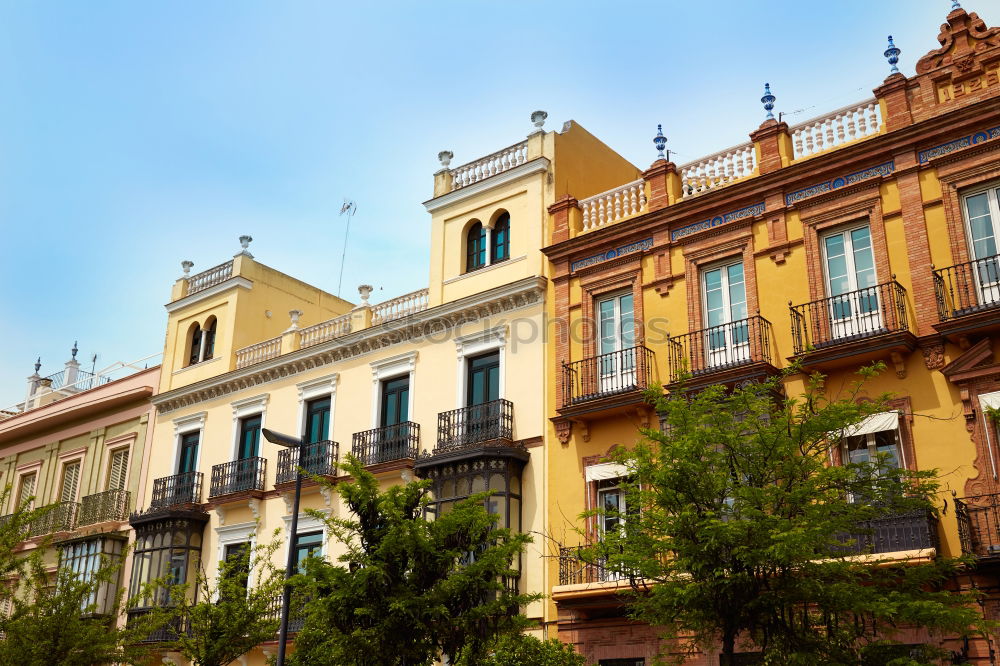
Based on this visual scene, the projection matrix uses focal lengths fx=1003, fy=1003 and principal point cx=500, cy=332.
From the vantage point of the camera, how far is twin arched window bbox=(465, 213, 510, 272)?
2455cm

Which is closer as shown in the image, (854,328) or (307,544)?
Answer: (854,328)

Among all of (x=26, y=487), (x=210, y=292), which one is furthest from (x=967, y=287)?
(x=26, y=487)

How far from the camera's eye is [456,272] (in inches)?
984

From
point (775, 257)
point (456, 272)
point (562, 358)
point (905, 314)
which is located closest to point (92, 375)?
point (456, 272)

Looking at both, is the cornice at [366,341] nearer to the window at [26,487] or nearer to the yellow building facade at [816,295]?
Result: the yellow building facade at [816,295]

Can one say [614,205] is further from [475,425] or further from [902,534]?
[902,534]

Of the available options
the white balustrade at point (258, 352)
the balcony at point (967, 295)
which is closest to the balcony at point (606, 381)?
the balcony at point (967, 295)

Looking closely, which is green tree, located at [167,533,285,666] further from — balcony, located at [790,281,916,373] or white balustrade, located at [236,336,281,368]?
balcony, located at [790,281,916,373]

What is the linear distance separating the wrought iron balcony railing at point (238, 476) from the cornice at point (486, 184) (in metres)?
8.25

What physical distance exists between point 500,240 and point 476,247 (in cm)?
82

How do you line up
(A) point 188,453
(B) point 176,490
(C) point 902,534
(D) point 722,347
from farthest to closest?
(A) point 188,453 → (B) point 176,490 → (D) point 722,347 → (C) point 902,534

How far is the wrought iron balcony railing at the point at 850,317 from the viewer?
17328 mm

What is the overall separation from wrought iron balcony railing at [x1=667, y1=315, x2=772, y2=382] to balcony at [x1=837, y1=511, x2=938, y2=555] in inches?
144

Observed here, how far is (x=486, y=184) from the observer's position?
81.8ft
